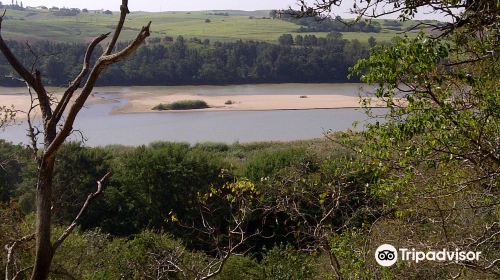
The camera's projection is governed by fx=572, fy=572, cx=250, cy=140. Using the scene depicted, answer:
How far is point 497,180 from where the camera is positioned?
3.39 meters

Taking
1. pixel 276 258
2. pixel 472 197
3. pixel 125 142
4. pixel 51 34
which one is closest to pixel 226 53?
pixel 51 34

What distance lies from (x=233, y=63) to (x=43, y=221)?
42.4 meters

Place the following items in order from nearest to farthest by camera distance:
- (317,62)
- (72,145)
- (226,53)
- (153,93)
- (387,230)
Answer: (387,230)
(72,145)
(153,93)
(317,62)
(226,53)

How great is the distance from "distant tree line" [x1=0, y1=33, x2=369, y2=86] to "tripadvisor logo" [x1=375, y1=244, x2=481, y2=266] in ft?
111

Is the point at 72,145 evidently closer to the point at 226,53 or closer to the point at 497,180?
the point at 497,180

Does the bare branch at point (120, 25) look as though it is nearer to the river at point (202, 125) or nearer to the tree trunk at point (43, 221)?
the tree trunk at point (43, 221)

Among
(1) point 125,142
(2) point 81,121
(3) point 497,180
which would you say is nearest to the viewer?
(3) point 497,180

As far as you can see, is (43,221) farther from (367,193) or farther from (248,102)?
(248,102)

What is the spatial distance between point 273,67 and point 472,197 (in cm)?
3952

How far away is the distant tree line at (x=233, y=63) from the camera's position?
132ft

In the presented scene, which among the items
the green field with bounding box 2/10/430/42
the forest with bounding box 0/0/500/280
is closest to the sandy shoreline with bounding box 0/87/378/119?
the green field with bounding box 2/10/430/42

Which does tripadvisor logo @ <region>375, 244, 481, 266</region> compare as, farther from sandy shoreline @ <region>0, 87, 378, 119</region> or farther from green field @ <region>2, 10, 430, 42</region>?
green field @ <region>2, 10, 430, 42</region>

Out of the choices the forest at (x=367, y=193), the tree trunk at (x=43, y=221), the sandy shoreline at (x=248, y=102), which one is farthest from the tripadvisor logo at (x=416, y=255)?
the sandy shoreline at (x=248, y=102)

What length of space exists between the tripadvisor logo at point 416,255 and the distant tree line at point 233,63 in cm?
3386
